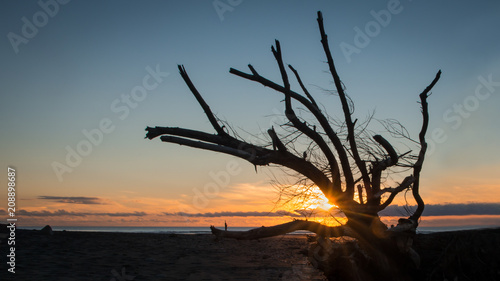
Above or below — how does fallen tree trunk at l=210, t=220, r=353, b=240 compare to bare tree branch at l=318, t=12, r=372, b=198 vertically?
below

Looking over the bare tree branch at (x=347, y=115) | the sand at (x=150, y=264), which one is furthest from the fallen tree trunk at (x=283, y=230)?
the sand at (x=150, y=264)

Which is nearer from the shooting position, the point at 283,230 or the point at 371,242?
the point at 283,230

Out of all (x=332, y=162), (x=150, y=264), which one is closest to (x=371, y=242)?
(x=332, y=162)

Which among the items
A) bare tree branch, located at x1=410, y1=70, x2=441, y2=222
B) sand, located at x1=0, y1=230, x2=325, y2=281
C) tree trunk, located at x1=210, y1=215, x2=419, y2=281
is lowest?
sand, located at x1=0, y1=230, x2=325, y2=281

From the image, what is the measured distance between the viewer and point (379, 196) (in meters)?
5.84

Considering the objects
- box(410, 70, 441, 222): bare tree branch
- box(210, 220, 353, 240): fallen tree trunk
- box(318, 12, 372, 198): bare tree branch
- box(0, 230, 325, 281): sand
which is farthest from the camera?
box(0, 230, 325, 281): sand

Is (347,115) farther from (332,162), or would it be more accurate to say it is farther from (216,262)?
(216,262)

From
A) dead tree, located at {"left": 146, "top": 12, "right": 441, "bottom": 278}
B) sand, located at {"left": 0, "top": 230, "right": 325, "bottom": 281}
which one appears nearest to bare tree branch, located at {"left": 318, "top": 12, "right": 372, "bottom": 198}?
dead tree, located at {"left": 146, "top": 12, "right": 441, "bottom": 278}

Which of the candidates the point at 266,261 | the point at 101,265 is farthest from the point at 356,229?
the point at 101,265

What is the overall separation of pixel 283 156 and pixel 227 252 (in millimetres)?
8530

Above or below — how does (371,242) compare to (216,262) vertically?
above

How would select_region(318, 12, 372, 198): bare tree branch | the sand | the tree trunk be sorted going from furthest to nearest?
1. the sand
2. select_region(318, 12, 372, 198): bare tree branch
3. the tree trunk

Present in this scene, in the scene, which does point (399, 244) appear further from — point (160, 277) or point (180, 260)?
point (180, 260)

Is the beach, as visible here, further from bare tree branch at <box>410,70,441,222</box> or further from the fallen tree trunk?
the fallen tree trunk
